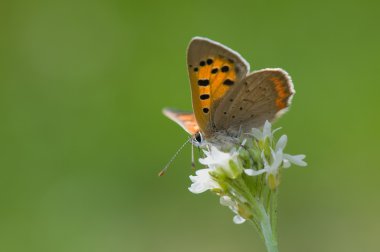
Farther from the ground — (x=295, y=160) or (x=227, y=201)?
(x=295, y=160)

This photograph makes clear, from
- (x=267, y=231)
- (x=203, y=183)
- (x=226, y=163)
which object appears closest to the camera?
(x=267, y=231)

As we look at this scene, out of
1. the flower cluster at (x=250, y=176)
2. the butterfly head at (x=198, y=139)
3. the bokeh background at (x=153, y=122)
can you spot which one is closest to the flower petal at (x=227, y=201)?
the flower cluster at (x=250, y=176)

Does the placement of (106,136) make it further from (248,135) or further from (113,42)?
(248,135)

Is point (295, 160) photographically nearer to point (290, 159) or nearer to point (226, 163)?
point (290, 159)

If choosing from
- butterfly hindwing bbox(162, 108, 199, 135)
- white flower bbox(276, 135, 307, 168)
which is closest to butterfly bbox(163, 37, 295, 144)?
butterfly hindwing bbox(162, 108, 199, 135)

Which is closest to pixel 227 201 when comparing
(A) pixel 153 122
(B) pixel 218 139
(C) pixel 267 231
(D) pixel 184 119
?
(C) pixel 267 231

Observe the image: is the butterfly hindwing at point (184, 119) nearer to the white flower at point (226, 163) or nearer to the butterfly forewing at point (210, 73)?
the butterfly forewing at point (210, 73)
